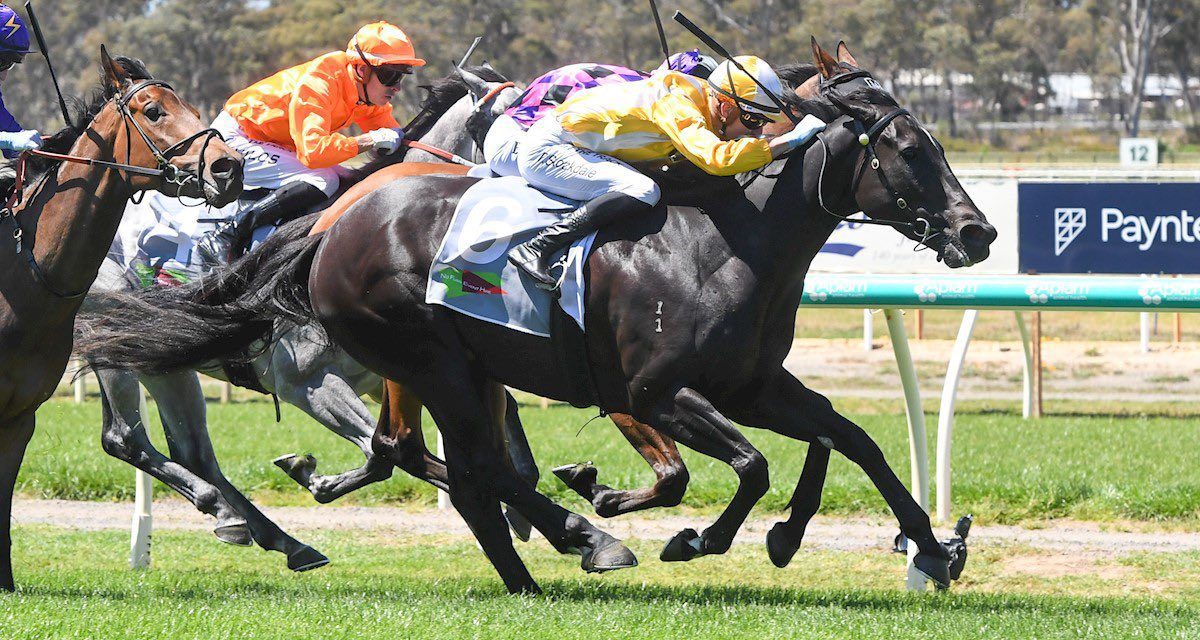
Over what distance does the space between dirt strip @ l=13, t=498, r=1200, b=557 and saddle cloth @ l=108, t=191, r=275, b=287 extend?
145 centimetres

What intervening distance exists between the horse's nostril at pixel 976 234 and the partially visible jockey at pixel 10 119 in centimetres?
290

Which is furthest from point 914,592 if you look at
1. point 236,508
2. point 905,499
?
point 236,508

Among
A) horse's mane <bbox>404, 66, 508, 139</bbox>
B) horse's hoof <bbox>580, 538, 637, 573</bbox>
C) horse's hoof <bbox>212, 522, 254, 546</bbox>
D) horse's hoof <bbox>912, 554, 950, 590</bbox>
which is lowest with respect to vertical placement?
horse's hoof <bbox>212, 522, 254, 546</bbox>

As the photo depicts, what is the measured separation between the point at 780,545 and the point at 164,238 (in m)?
3.08

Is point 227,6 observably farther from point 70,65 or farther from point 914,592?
point 914,592

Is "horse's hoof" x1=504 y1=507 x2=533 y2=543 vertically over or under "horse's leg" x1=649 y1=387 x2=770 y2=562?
under

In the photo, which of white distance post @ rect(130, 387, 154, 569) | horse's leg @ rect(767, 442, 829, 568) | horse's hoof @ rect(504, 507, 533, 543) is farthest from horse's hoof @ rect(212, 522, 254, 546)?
horse's leg @ rect(767, 442, 829, 568)

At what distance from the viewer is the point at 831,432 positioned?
16.5 ft

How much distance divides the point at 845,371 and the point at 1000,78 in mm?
41174

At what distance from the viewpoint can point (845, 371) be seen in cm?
1456

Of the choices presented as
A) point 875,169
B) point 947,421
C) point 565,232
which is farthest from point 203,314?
point 947,421

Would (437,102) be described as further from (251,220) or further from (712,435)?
(712,435)

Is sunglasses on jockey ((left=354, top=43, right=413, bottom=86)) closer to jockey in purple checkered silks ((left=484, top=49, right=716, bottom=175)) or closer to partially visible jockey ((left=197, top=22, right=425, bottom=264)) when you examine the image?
partially visible jockey ((left=197, top=22, right=425, bottom=264))

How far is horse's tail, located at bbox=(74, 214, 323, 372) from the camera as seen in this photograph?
19.0 ft
